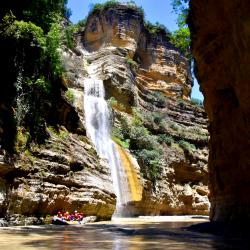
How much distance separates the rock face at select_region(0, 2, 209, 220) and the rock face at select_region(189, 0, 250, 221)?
6754 millimetres

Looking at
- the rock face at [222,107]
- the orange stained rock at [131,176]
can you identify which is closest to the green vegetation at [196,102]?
the orange stained rock at [131,176]

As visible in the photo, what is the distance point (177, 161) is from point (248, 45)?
27.8 metres

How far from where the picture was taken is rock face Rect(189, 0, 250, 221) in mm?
12648

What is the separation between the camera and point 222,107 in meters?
14.7

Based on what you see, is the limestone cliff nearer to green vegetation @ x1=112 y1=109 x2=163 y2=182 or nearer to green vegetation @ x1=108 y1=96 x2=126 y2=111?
green vegetation @ x1=108 y1=96 x2=126 y2=111

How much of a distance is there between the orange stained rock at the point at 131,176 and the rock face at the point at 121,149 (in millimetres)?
100

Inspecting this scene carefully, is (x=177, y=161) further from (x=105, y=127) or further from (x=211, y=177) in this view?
(x=211, y=177)

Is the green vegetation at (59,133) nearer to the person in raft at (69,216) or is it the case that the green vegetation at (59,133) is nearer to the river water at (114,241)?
the person in raft at (69,216)

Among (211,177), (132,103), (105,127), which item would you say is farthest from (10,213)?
(132,103)

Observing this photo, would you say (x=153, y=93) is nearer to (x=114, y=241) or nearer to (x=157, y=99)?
(x=157, y=99)

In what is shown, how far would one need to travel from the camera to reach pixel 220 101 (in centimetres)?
1488

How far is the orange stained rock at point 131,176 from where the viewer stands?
1089 inches

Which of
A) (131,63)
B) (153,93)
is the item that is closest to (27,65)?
(131,63)

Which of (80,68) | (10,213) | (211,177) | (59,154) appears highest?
(80,68)
